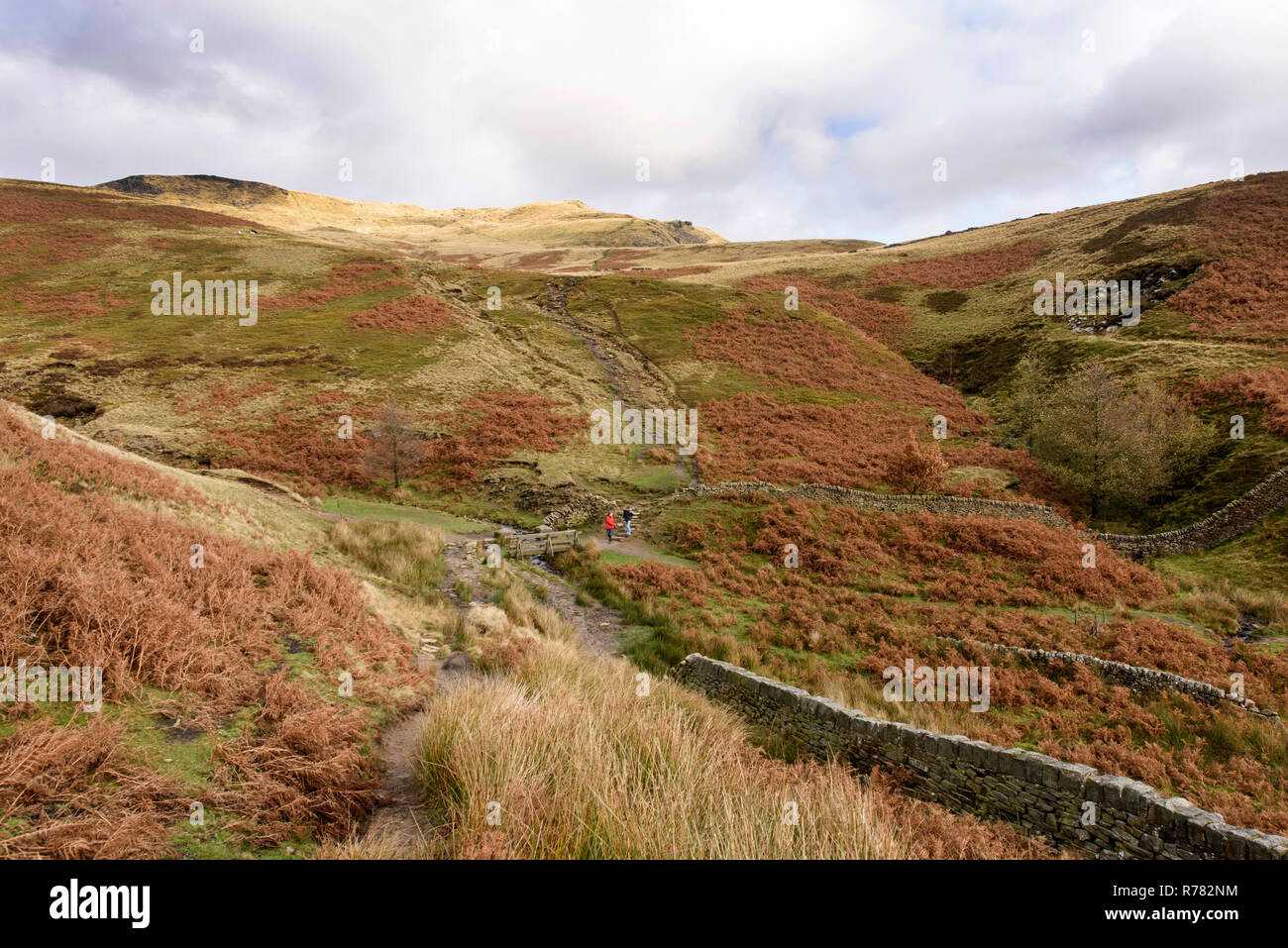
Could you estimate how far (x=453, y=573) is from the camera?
58.5 feet

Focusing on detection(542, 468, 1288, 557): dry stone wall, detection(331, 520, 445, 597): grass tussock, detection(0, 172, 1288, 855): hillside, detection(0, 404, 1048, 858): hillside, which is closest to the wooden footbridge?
detection(0, 172, 1288, 855): hillside

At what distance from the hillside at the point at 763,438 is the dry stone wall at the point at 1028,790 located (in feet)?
9.04

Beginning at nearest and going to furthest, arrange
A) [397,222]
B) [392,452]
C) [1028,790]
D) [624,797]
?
[624,797] < [1028,790] < [392,452] < [397,222]

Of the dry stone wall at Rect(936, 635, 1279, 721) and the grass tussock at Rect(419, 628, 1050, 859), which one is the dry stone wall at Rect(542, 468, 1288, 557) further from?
the grass tussock at Rect(419, 628, 1050, 859)

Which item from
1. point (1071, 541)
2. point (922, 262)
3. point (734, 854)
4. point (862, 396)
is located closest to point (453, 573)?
point (734, 854)

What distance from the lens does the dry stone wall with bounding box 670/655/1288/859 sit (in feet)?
19.6

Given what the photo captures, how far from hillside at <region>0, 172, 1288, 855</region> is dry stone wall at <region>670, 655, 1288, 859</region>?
2755mm

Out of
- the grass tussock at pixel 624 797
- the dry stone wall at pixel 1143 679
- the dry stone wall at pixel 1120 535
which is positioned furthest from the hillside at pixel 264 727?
the dry stone wall at pixel 1120 535

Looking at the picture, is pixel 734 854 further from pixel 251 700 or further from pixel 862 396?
pixel 862 396

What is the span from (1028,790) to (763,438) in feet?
105

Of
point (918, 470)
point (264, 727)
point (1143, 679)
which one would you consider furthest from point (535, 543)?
point (1143, 679)

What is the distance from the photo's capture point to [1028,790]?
735cm

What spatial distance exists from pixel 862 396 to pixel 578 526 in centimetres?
3059

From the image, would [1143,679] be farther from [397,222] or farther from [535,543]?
[397,222]
